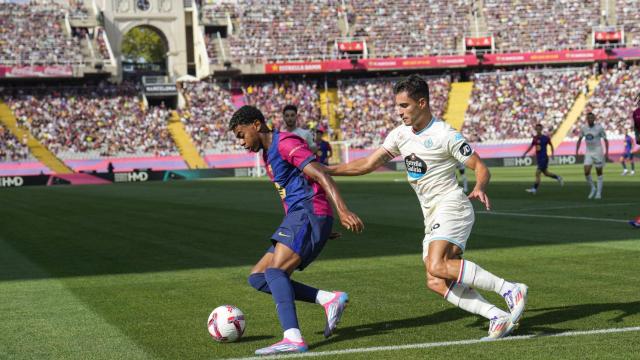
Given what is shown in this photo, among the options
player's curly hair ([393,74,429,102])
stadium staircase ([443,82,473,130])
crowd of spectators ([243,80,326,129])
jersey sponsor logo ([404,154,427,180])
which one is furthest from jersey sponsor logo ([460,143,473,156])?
stadium staircase ([443,82,473,130])

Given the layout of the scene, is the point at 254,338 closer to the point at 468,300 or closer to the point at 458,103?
the point at 468,300

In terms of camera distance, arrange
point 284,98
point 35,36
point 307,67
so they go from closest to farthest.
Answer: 1. point 35,36
2. point 307,67
3. point 284,98

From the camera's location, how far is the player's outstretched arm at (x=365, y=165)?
7.65 meters

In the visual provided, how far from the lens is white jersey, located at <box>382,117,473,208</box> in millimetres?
7191

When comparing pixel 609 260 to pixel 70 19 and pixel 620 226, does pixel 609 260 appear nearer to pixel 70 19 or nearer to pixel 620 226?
pixel 620 226

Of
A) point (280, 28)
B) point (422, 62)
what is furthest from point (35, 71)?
point (422, 62)

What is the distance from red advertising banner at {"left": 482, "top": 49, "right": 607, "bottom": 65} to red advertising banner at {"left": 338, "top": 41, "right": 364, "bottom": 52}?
9973mm

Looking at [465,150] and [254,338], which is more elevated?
[465,150]

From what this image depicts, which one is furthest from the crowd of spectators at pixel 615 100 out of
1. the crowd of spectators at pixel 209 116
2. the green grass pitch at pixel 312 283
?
the green grass pitch at pixel 312 283

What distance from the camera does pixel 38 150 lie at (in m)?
58.7

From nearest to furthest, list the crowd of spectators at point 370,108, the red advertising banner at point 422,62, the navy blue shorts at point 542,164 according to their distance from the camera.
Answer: the navy blue shorts at point 542,164, the crowd of spectators at point 370,108, the red advertising banner at point 422,62

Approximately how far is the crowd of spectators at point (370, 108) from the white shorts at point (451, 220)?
184ft

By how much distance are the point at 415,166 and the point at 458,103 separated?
203ft

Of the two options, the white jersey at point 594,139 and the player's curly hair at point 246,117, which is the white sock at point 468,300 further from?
the white jersey at point 594,139
